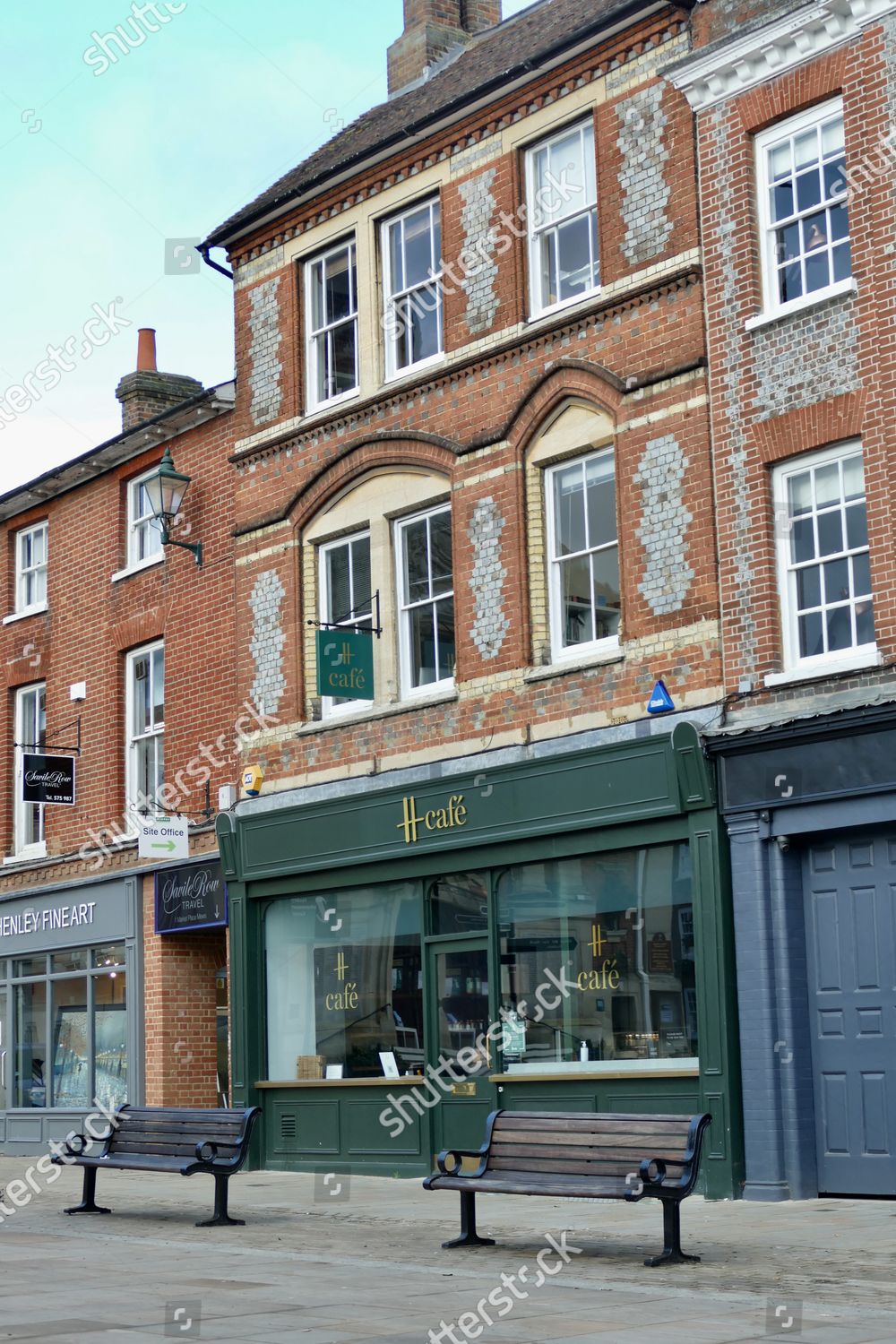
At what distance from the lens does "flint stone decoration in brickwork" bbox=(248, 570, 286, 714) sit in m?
19.0

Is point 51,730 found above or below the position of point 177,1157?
above

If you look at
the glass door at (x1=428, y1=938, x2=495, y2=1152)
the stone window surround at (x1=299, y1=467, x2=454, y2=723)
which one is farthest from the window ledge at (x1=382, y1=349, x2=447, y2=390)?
the glass door at (x1=428, y1=938, x2=495, y2=1152)

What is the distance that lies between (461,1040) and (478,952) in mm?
868

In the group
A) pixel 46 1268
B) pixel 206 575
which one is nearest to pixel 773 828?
pixel 46 1268

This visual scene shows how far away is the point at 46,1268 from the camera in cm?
1064

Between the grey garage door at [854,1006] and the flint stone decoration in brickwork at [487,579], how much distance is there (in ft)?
13.4

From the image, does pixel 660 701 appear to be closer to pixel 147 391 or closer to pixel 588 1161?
pixel 588 1161

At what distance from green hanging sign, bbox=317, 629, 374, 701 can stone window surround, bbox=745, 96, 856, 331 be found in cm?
549

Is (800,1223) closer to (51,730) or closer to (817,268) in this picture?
(817,268)

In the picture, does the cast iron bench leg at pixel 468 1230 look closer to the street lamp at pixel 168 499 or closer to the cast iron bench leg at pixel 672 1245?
the cast iron bench leg at pixel 672 1245

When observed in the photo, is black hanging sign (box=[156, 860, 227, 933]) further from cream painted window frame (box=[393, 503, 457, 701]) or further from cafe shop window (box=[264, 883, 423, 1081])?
cream painted window frame (box=[393, 503, 457, 701])

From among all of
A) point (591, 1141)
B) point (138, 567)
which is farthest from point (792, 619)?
point (138, 567)

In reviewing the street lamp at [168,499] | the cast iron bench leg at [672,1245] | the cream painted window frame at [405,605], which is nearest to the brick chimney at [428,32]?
the street lamp at [168,499]

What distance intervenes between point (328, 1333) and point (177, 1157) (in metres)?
5.75
